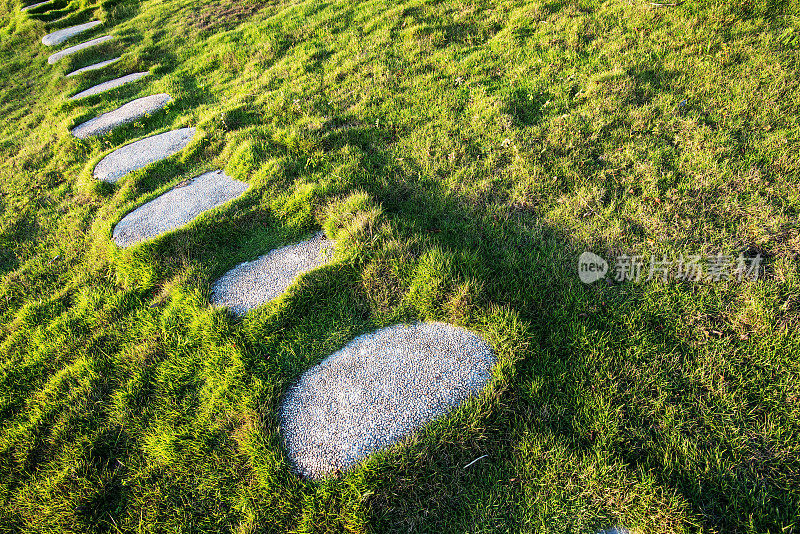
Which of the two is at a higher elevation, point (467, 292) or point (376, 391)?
point (467, 292)

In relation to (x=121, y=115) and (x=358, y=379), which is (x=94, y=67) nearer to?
(x=121, y=115)

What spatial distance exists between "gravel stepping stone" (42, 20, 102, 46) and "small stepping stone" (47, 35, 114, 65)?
3.73 ft

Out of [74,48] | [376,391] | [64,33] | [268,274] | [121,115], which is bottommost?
[376,391]

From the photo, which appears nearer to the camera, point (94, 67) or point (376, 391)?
point (376, 391)

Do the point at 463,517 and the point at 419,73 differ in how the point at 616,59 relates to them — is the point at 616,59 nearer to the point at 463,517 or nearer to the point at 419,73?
the point at 419,73

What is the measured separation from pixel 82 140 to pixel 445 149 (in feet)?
21.5

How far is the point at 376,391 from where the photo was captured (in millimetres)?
2811

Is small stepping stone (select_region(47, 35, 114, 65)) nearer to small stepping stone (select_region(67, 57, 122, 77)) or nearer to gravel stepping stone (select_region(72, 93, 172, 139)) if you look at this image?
small stepping stone (select_region(67, 57, 122, 77))

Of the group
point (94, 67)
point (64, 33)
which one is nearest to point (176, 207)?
point (94, 67)

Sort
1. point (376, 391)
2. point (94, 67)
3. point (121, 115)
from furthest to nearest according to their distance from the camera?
1. point (94, 67)
2. point (121, 115)
3. point (376, 391)

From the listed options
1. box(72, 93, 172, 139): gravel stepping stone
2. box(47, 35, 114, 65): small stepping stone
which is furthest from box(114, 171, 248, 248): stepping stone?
box(47, 35, 114, 65): small stepping stone

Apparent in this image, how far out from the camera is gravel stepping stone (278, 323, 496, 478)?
102 inches

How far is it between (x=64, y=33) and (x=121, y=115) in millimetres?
9573
